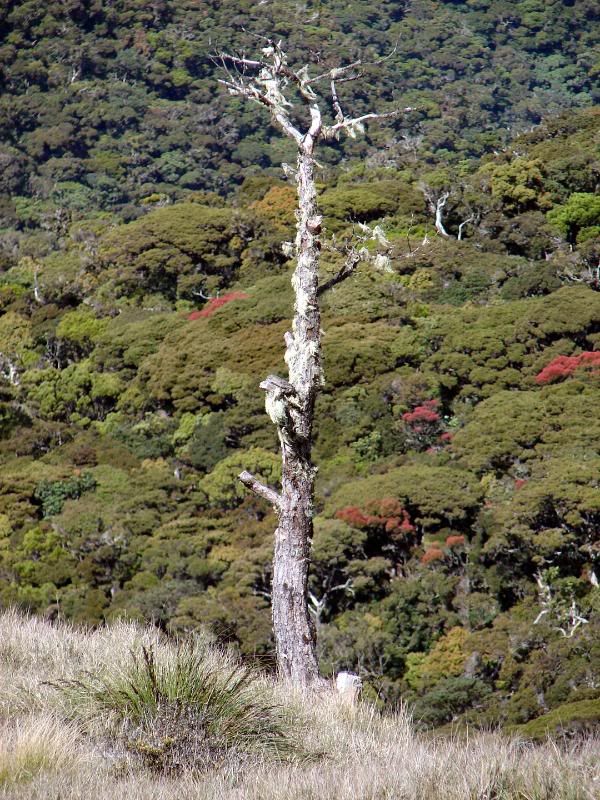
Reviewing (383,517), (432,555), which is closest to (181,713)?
(432,555)

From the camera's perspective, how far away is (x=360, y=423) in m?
34.7

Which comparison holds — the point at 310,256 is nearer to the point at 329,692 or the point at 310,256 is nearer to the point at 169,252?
the point at 329,692

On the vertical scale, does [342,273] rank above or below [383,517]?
above

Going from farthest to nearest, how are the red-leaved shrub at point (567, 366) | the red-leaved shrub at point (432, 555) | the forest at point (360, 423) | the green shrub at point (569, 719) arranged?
the red-leaved shrub at point (567, 366) < the red-leaved shrub at point (432, 555) < the forest at point (360, 423) < the green shrub at point (569, 719)

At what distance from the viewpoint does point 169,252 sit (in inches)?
1967

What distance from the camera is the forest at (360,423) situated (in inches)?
928

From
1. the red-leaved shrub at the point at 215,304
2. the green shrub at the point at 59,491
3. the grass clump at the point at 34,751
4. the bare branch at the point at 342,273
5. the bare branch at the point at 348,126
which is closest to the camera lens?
the grass clump at the point at 34,751

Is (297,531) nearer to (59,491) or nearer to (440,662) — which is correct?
(440,662)

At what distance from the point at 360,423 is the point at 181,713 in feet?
99.9

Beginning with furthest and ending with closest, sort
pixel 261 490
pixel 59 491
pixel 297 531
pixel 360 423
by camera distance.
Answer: pixel 360 423, pixel 59 491, pixel 261 490, pixel 297 531

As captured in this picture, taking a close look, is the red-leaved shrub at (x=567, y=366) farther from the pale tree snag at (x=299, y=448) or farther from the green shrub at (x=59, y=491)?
the pale tree snag at (x=299, y=448)

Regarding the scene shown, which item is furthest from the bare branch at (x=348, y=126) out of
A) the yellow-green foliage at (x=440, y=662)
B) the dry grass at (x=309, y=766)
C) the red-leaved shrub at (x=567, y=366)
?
the red-leaved shrub at (x=567, y=366)

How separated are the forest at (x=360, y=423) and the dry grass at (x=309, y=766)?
41.0 inches

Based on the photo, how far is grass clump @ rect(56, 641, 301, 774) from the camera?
426 cm
